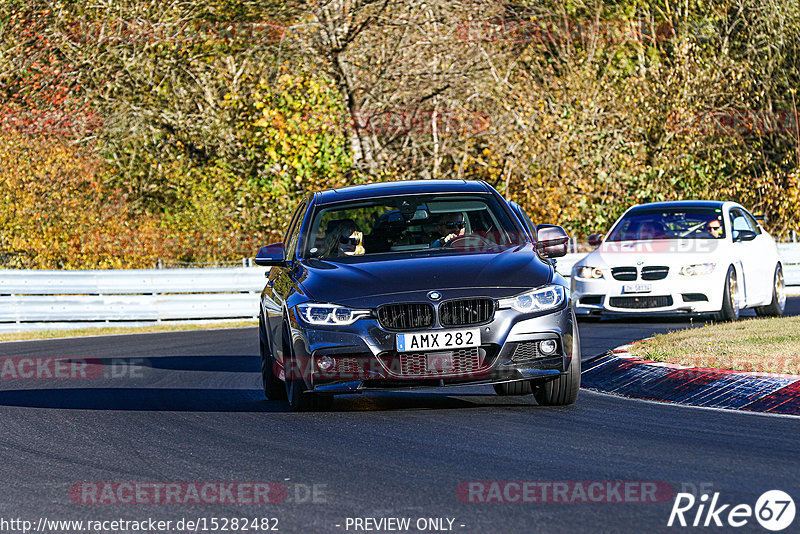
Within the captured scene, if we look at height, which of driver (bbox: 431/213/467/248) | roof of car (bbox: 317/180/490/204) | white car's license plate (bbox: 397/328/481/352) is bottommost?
white car's license plate (bbox: 397/328/481/352)

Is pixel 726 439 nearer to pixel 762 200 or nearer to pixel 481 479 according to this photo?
pixel 481 479

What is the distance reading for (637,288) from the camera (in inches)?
706

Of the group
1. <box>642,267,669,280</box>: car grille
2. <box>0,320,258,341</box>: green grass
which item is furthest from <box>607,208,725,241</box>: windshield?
<box>0,320,258,341</box>: green grass

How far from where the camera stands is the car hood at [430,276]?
8.97m

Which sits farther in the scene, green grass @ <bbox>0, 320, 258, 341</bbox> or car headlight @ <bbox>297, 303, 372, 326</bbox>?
green grass @ <bbox>0, 320, 258, 341</bbox>

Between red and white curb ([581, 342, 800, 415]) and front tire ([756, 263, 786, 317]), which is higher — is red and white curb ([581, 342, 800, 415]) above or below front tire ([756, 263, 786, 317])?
above

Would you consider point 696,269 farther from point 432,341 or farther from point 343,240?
point 432,341

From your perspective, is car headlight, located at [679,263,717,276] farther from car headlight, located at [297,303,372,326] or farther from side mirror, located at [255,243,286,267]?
car headlight, located at [297,303,372,326]

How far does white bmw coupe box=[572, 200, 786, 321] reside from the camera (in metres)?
17.6

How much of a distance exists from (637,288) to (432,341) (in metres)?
9.55

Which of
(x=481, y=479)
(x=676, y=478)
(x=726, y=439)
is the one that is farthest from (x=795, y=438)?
(x=481, y=479)

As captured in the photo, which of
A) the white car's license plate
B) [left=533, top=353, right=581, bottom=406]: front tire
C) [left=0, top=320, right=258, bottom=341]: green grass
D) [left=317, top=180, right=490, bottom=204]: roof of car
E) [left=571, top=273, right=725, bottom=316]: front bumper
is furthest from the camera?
[left=0, top=320, right=258, bottom=341]: green grass

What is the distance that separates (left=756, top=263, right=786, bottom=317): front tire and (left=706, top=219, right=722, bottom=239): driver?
1.13 metres

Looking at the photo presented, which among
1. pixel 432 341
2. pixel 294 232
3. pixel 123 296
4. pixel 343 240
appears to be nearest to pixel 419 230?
pixel 343 240
